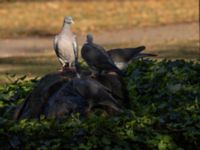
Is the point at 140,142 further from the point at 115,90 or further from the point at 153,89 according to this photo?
the point at 153,89

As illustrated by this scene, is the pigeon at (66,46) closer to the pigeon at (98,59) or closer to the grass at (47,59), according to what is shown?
the pigeon at (98,59)

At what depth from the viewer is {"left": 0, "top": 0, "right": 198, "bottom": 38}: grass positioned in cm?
2658

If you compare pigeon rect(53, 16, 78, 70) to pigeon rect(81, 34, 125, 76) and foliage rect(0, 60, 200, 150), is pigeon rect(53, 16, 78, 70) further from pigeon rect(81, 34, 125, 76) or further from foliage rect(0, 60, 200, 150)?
foliage rect(0, 60, 200, 150)

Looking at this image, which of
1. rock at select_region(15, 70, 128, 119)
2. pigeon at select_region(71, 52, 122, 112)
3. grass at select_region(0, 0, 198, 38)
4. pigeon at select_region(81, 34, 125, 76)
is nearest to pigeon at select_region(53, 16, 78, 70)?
pigeon at select_region(81, 34, 125, 76)

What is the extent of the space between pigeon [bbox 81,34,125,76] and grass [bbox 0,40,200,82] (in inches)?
235

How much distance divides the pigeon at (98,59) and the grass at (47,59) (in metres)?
5.98

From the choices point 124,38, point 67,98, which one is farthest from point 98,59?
point 124,38

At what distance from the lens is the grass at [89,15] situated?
26578 millimetres

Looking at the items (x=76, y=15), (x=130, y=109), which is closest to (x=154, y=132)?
(x=130, y=109)

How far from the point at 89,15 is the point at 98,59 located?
19.6 metres

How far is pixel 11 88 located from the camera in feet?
36.6

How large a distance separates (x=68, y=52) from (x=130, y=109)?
109cm

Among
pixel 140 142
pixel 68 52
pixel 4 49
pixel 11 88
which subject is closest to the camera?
pixel 140 142

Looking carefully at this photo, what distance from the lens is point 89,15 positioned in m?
29.3
